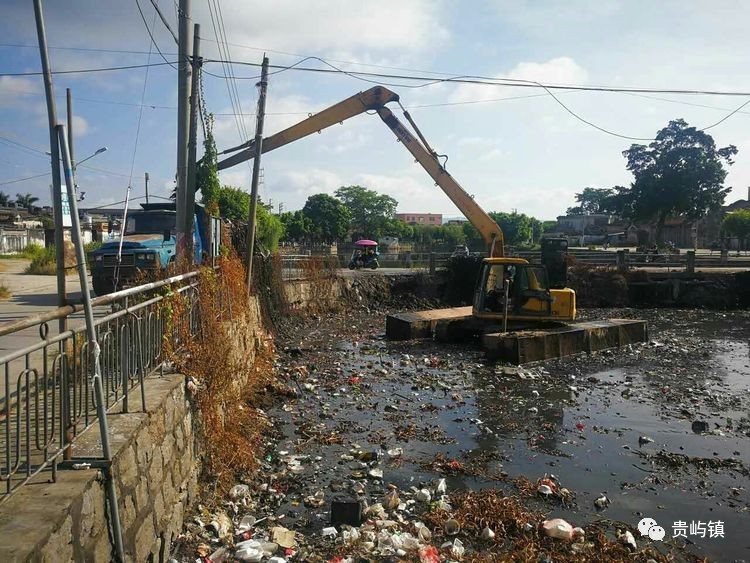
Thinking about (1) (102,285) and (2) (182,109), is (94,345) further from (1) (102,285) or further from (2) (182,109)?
(1) (102,285)

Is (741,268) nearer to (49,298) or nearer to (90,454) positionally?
(49,298)

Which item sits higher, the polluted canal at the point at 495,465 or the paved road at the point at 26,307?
the paved road at the point at 26,307

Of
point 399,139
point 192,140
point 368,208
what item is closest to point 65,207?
point 192,140

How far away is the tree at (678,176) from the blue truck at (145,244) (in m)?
44.9

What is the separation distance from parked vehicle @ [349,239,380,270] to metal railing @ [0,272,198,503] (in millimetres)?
23754

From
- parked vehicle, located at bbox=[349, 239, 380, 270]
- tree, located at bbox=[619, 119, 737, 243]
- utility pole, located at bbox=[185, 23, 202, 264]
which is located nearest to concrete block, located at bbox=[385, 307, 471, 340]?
utility pole, located at bbox=[185, 23, 202, 264]

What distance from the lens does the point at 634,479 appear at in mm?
7281

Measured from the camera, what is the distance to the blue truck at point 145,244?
13.7 m

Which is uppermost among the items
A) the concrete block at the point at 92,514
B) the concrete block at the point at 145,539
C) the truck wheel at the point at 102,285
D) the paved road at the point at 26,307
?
the truck wheel at the point at 102,285

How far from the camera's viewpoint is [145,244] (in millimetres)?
14617

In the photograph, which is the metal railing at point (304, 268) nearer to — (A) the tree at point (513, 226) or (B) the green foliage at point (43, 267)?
(B) the green foliage at point (43, 267)

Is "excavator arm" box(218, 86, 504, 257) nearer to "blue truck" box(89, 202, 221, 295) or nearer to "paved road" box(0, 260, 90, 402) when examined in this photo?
"blue truck" box(89, 202, 221, 295)

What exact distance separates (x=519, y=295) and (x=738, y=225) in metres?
56.8

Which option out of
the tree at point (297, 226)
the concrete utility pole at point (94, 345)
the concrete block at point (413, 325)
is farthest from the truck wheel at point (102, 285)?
the tree at point (297, 226)
